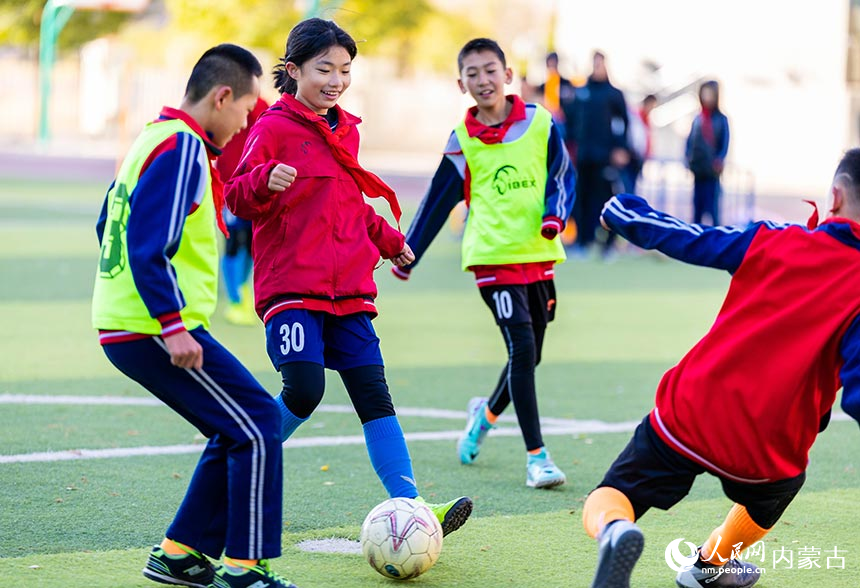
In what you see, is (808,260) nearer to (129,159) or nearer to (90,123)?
(129,159)

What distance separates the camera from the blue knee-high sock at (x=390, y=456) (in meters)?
4.87

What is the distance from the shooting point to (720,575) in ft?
14.8

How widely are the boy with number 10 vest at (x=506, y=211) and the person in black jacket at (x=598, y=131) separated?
10.4m

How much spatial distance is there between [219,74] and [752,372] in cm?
188

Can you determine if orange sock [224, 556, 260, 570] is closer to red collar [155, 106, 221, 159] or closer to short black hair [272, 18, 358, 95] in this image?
red collar [155, 106, 221, 159]

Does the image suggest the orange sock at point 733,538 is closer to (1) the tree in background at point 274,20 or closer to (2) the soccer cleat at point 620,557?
(2) the soccer cleat at point 620,557

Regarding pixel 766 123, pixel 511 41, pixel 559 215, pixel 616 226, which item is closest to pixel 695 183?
pixel 559 215

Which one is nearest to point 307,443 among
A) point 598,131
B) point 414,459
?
point 414,459

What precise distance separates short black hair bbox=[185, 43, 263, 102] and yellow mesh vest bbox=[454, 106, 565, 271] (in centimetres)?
223

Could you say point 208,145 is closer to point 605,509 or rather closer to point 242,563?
point 242,563

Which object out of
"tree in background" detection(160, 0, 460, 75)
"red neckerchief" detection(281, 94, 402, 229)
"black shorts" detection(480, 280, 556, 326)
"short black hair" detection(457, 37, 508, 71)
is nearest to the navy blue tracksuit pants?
"red neckerchief" detection(281, 94, 402, 229)

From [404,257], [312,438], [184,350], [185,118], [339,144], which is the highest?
[185,118]

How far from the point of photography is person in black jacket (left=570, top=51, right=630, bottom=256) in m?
16.9

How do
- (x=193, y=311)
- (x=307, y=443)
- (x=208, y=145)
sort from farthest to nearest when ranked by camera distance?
(x=307, y=443) → (x=208, y=145) → (x=193, y=311)
